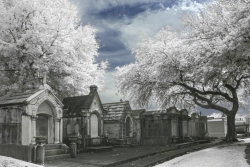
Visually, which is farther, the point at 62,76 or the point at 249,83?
the point at 249,83

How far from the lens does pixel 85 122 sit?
19469mm

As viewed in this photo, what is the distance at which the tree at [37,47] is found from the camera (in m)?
20.0

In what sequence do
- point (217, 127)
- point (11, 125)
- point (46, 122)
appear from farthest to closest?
point (217, 127)
point (46, 122)
point (11, 125)

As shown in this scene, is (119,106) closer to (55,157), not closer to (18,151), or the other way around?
(55,157)

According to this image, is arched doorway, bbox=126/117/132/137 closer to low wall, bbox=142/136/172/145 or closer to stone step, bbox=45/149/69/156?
low wall, bbox=142/136/172/145

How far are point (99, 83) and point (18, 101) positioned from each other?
47.4 ft

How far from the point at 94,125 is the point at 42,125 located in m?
4.92

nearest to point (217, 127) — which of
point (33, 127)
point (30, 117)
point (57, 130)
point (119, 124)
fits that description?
point (119, 124)

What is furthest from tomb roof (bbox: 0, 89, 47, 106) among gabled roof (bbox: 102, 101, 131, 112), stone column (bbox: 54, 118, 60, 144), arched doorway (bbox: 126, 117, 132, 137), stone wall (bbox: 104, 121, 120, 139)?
arched doorway (bbox: 126, 117, 132, 137)

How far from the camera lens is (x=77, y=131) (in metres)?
19.6

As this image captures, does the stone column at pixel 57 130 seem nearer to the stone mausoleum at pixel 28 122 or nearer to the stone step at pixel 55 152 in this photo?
the stone mausoleum at pixel 28 122

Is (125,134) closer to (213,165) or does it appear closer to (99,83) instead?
(99,83)

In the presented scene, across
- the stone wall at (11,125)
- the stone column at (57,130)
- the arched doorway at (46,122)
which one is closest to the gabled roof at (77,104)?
the stone column at (57,130)

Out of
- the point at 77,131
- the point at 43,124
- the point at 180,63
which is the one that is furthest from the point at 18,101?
the point at 180,63
